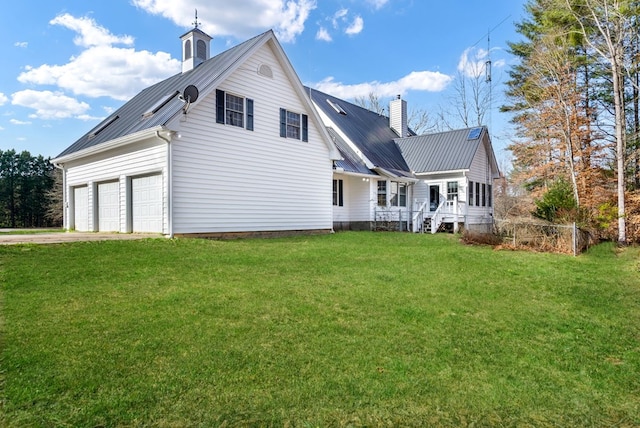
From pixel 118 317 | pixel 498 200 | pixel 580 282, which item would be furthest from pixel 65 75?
pixel 498 200

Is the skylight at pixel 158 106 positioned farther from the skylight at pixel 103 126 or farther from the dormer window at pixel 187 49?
the dormer window at pixel 187 49

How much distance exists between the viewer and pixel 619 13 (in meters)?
13.8

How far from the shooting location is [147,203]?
1162 centimetres

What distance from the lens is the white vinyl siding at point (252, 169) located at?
11156 mm

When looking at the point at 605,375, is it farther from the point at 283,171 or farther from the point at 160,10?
the point at 160,10

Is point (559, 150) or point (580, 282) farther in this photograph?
point (559, 150)

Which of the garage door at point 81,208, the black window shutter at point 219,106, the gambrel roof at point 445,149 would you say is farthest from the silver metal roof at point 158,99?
the gambrel roof at point 445,149

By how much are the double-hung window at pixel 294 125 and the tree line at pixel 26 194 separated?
2696cm

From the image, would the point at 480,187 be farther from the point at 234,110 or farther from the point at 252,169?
the point at 234,110

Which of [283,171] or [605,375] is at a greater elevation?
[283,171]

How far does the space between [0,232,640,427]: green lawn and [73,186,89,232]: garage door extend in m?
7.70

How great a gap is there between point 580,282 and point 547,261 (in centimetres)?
244

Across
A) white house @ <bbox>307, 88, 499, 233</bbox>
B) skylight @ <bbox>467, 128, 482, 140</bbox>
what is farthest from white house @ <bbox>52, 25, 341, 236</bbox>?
skylight @ <bbox>467, 128, 482, 140</bbox>

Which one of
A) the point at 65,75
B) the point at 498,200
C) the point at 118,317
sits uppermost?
the point at 65,75
